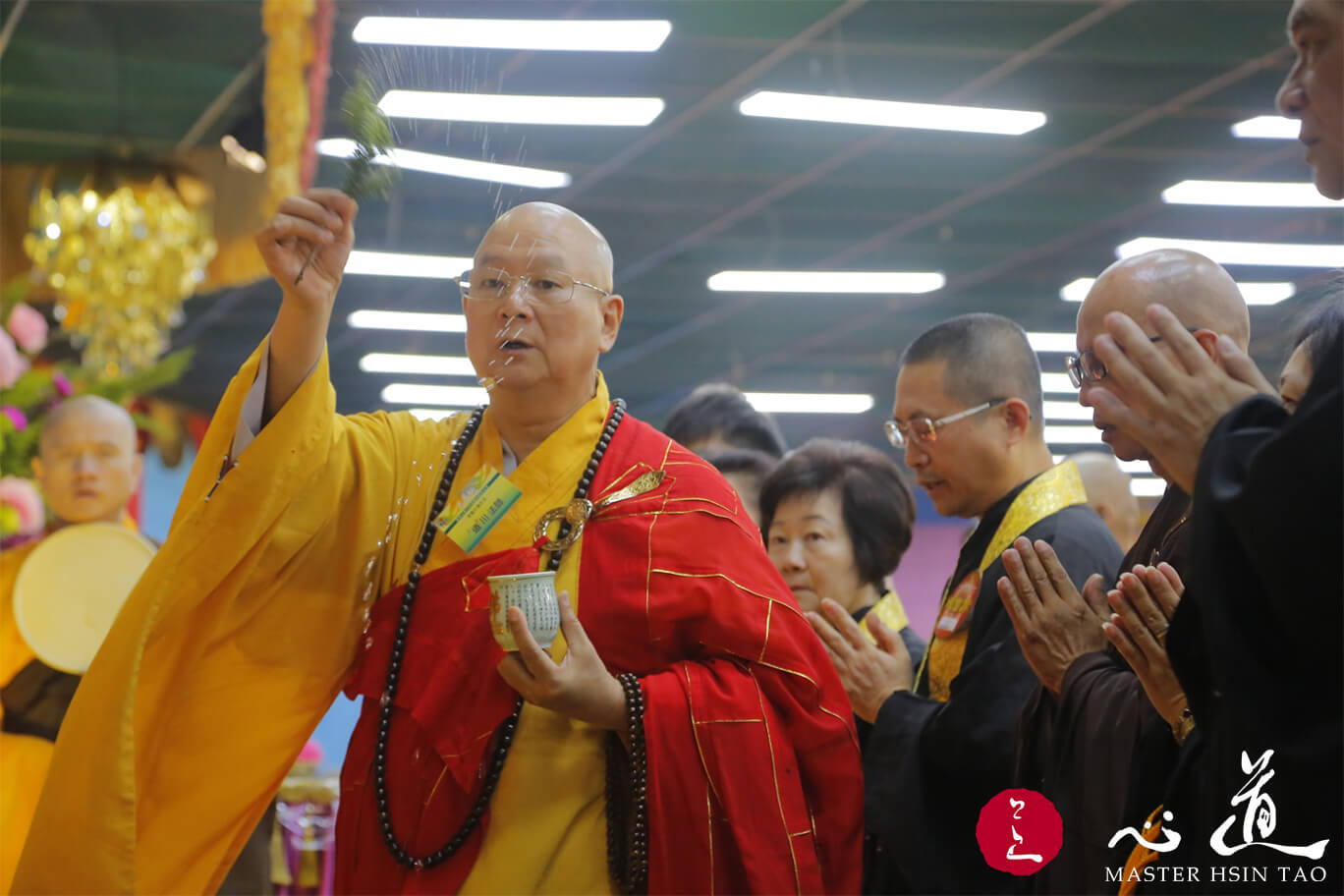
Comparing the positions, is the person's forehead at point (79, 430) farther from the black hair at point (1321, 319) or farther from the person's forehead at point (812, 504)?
the black hair at point (1321, 319)

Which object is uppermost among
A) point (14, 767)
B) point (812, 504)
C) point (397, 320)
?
point (397, 320)

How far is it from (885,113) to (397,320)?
3883 millimetres

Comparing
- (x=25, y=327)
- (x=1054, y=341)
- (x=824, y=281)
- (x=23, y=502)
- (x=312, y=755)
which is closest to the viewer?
(x=23, y=502)

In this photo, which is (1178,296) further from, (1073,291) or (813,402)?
(813,402)

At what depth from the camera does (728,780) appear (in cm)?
193

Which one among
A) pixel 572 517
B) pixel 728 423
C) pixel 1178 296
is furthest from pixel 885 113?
pixel 572 517

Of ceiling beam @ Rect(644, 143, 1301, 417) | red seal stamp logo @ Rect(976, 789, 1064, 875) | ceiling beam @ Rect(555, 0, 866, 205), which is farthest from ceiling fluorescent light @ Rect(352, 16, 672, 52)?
ceiling beam @ Rect(644, 143, 1301, 417)

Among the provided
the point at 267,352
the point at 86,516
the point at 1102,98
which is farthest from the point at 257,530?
the point at 1102,98

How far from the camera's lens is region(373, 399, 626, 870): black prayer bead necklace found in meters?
1.90

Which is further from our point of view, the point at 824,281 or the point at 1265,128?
the point at 824,281

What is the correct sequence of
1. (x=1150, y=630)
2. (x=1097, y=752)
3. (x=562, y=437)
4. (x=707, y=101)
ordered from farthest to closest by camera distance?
1. (x=707, y=101)
2. (x=562, y=437)
3. (x=1097, y=752)
4. (x=1150, y=630)

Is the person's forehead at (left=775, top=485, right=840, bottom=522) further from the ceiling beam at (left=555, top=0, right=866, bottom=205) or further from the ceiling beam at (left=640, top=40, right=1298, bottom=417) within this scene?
the ceiling beam at (left=640, top=40, right=1298, bottom=417)

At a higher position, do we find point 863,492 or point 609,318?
point 609,318

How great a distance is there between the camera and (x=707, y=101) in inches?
262
